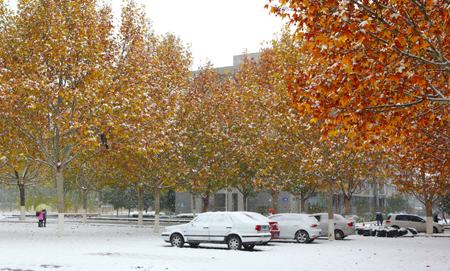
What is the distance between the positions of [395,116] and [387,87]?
0.88 meters

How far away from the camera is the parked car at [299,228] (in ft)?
70.6

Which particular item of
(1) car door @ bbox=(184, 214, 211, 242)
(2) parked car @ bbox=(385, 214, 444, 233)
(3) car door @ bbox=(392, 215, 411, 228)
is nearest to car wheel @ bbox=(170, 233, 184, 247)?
(1) car door @ bbox=(184, 214, 211, 242)

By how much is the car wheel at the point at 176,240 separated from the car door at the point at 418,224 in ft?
73.2

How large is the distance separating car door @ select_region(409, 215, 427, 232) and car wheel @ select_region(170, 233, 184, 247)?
22299mm

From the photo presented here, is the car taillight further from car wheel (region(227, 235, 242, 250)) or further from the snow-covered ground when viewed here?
car wheel (region(227, 235, 242, 250))

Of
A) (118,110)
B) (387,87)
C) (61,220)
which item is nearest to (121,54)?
(118,110)

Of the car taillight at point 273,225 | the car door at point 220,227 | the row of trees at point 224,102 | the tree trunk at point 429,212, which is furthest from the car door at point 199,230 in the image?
the tree trunk at point 429,212

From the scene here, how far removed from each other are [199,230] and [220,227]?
3.42ft

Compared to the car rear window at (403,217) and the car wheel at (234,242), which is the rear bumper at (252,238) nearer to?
the car wheel at (234,242)

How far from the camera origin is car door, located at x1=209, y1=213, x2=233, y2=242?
17.7m

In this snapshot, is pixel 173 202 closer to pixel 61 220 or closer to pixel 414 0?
pixel 61 220

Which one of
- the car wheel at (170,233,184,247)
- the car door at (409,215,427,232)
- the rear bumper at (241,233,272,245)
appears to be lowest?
the car door at (409,215,427,232)

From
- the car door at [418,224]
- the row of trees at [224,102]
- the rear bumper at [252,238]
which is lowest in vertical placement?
the car door at [418,224]

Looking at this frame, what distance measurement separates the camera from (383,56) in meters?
9.42
